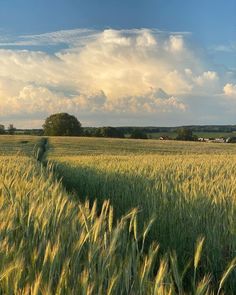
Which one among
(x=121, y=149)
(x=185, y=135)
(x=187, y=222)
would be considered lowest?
(x=185, y=135)

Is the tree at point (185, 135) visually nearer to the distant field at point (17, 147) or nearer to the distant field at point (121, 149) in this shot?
the distant field at point (121, 149)

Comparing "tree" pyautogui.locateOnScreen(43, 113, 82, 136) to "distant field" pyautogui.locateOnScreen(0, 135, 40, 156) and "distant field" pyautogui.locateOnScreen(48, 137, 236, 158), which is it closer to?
"distant field" pyautogui.locateOnScreen(0, 135, 40, 156)

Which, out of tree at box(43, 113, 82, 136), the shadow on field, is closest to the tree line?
tree at box(43, 113, 82, 136)

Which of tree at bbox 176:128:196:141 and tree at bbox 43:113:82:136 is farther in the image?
tree at bbox 43:113:82:136

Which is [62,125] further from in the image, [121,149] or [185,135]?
[121,149]

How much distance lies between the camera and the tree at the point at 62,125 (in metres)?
80.3

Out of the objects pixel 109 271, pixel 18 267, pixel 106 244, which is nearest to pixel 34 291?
pixel 18 267

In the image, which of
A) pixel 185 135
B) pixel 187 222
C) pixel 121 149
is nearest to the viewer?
pixel 187 222

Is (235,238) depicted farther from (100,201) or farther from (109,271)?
(100,201)

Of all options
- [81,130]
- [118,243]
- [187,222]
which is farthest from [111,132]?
[118,243]

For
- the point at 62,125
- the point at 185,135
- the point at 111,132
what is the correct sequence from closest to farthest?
the point at 185,135
the point at 111,132
the point at 62,125

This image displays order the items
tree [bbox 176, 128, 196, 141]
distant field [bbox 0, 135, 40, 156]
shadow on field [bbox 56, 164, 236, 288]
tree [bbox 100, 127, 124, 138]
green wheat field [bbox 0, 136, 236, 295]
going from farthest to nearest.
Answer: tree [bbox 100, 127, 124, 138], tree [bbox 176, 128, 196, 141], distant field [bbox 0, 135, 40, 156], shadow on field [bbox 56, 164, 236, 288], green wheat field [bbox 0, 136, 236, 295]

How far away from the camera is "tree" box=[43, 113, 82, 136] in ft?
263

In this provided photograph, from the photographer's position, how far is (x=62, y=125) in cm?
8156
